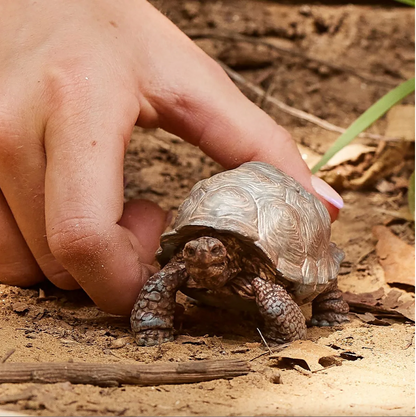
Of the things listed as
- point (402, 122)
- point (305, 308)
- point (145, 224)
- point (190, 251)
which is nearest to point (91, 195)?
point (190, 251)

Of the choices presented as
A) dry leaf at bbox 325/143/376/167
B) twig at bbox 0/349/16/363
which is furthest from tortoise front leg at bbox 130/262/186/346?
dry leaf at bbox 325/143/376/167

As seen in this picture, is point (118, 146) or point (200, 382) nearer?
point (200, 382)

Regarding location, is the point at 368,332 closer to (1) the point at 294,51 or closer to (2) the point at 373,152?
(2) the point at 373,152

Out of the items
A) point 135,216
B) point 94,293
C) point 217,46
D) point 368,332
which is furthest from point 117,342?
point 217,46

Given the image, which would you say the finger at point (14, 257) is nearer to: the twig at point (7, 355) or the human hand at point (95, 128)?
the human hand at point (95, 128)

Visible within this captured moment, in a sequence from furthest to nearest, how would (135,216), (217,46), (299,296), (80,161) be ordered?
1. (217,46)
2. (135,216)
3. (299,296)
4. (80,161)

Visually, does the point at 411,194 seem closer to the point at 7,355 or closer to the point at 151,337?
the point at 151,337
